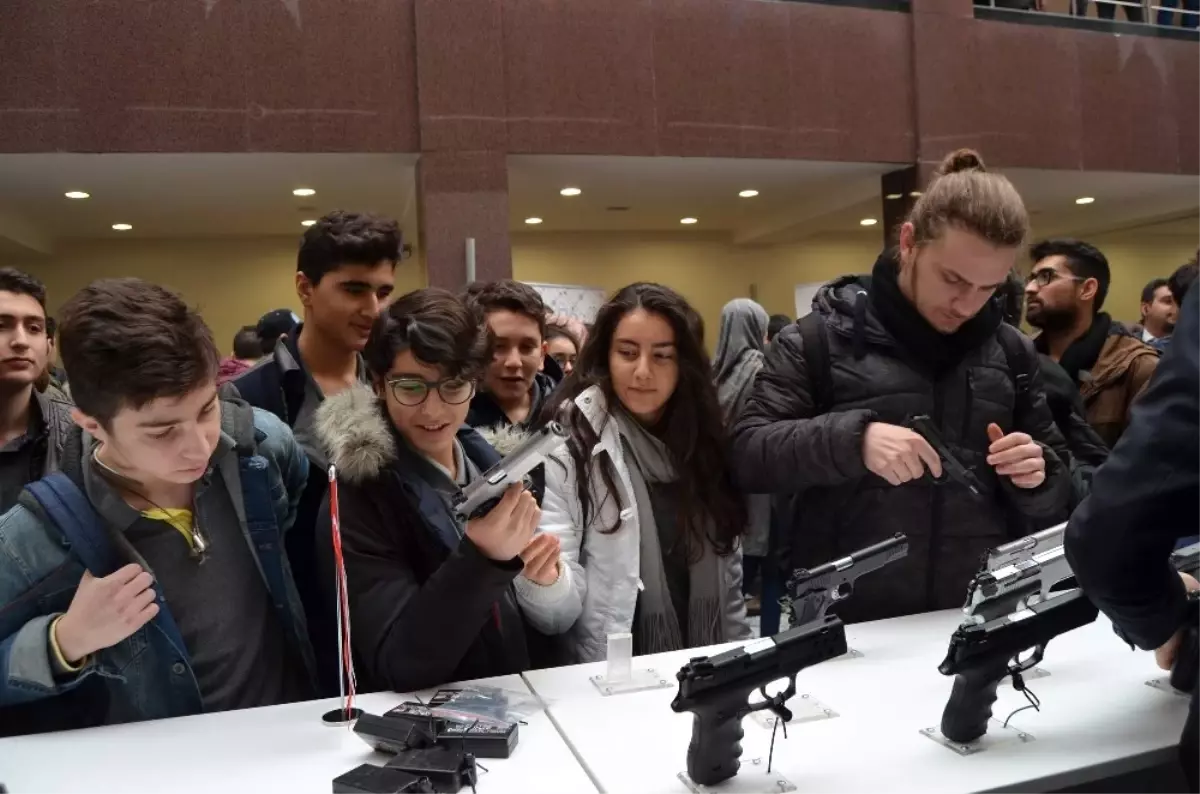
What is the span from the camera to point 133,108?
504 cm

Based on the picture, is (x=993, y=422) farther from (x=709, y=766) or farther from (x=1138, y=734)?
(x=709, y=766)

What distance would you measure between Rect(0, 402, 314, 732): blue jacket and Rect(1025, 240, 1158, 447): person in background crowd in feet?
8.74

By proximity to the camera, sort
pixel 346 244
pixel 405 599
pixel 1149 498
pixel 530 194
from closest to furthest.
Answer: pixel 1149 498
pixel 405 599
pixel 346 244
pixel 530 194

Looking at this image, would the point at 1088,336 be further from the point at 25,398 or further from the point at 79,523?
the point at 25,398

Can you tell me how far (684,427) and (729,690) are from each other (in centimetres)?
85

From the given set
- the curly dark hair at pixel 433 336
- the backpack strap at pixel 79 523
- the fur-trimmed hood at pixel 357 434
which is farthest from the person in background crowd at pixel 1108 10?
the backpack strap at pixel 79 523

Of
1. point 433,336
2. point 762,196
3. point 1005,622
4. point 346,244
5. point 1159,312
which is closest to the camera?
point 1005,622

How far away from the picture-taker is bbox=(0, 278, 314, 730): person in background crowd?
139 centimetres

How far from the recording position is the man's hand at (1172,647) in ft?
4.76

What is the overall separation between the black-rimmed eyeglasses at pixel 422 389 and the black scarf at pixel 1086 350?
236 centimetres

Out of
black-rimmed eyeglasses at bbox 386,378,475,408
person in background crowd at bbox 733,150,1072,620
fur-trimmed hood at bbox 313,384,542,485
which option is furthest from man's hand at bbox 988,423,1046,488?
black-rimmed eyeglasses at bbox 386,378,475,408

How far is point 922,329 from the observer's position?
183 cm

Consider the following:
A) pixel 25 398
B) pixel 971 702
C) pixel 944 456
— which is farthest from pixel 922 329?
pixel 25 398

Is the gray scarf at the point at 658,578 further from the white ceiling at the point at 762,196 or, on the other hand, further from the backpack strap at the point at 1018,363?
the white ceiling at the point at 762,196
